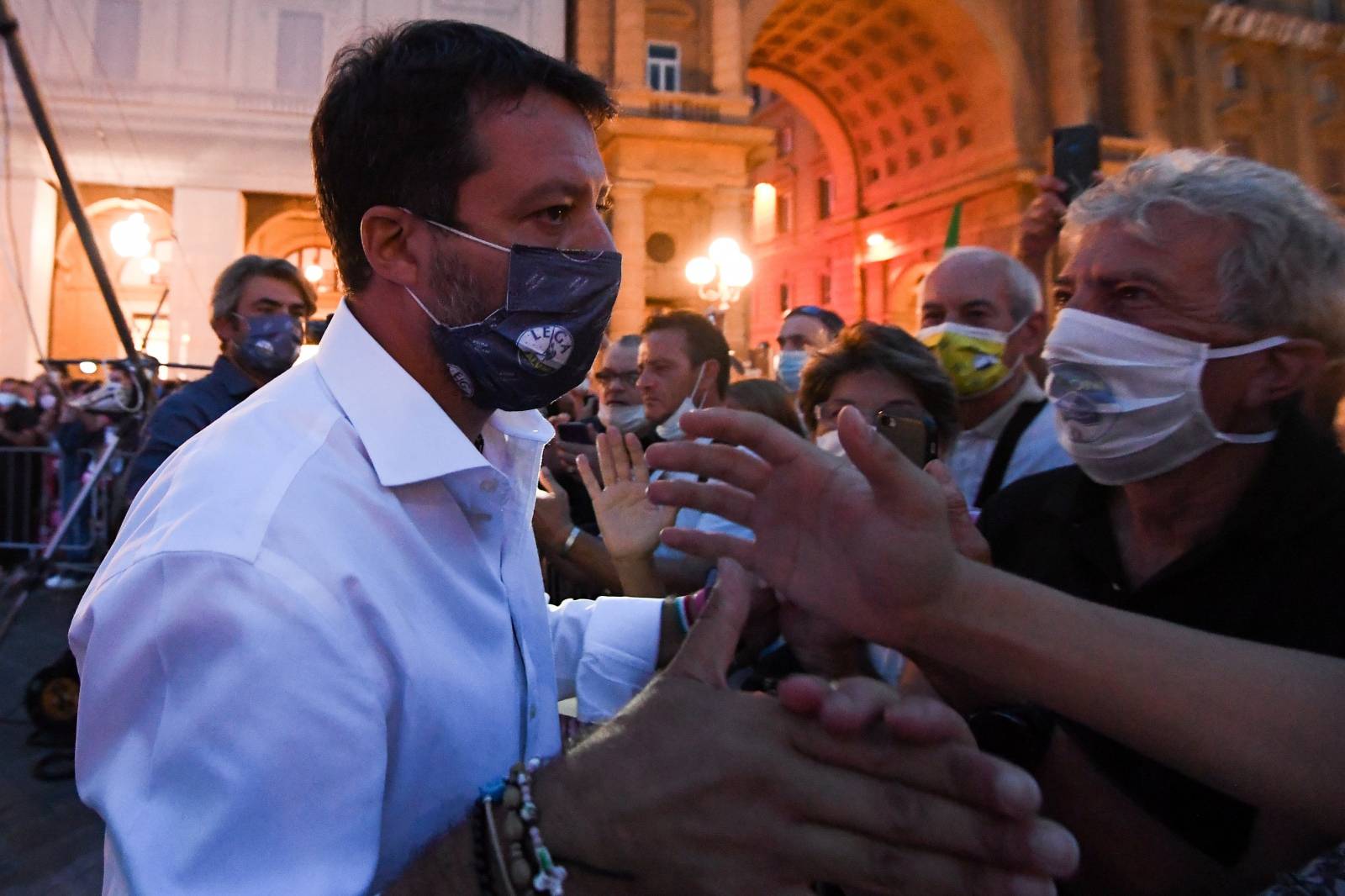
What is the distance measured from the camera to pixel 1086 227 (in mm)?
1967

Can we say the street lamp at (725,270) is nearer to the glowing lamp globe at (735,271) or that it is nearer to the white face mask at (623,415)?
the glowing lamp globe at (735,271)

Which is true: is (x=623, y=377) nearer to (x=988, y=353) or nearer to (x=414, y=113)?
(x=988, y=353)

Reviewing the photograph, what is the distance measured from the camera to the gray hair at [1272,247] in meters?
1.69

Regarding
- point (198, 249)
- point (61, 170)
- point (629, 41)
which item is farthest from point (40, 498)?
point (629, 41)

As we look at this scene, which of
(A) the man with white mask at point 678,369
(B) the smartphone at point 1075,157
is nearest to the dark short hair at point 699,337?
(A) the man with white mask at point 678,369

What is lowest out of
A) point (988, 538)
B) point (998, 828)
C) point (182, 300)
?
point (998, 828)

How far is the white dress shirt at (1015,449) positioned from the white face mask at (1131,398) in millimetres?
1135

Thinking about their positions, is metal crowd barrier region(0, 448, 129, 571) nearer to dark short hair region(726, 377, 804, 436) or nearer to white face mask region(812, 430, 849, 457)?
dark short hair region(726, 377, 804, 436)

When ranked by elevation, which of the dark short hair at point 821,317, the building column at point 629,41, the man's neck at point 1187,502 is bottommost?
the man's neck at point 1187,502

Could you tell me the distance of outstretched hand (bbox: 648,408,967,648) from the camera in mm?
1113

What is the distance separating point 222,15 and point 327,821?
2244cm

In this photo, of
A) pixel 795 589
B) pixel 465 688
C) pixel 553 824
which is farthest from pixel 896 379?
pixel 553 824

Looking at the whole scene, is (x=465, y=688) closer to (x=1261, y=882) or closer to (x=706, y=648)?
(x=706, y=648)

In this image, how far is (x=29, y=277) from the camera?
17.3 m
